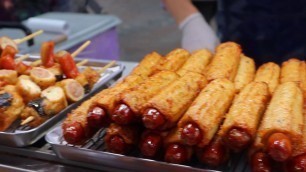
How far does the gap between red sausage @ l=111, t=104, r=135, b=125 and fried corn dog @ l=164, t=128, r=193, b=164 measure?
12cm

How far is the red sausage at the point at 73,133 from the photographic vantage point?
134cm

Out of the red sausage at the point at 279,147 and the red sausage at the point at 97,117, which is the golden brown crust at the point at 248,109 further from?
the red sausage at the point at 97,117

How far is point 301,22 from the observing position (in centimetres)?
239

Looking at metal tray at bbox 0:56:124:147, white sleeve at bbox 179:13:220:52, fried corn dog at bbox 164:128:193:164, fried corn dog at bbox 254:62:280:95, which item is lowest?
metal tray at bbox 0:56:124:147

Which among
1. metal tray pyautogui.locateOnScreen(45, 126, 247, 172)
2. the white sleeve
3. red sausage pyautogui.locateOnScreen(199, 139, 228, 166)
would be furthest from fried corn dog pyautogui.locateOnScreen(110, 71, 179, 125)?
the white sleeve

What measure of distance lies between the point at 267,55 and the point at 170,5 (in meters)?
0.69

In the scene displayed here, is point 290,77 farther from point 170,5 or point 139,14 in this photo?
point 139,14

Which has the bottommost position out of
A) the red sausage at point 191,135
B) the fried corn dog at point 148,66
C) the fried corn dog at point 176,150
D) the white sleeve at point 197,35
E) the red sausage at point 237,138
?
the fried corn dog at point 176,150

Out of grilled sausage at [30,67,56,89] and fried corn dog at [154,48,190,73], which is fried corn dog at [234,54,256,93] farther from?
grilled sausage at [30,67,56,89]

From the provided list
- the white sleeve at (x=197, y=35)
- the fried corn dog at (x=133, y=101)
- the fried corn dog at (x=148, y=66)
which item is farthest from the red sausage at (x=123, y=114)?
the white sleeve at (x=197, y=35)

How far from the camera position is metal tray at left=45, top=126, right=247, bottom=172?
1246mm

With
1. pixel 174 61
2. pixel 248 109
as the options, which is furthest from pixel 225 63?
pixel 248 109

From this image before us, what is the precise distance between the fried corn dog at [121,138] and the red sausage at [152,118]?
0.10 m

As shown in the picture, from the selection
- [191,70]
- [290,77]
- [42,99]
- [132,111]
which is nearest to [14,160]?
[42,99]
